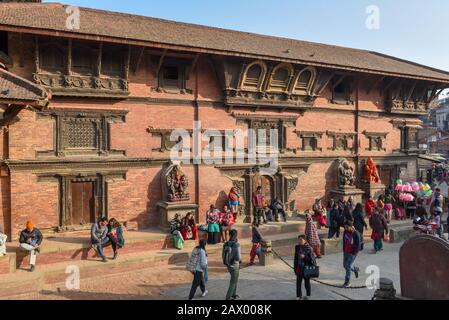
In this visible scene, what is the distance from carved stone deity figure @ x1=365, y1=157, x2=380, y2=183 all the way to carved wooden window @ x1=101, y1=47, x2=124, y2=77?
13537 millimetres

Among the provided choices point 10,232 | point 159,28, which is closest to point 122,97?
point 159,28

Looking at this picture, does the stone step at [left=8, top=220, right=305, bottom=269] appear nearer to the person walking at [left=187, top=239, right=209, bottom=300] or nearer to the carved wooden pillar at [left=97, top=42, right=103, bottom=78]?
the person walking at [left=187, top=239, right=209, bottom=300]

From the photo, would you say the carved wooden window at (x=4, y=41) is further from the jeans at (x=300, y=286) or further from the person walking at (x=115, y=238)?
the jeans at (x=300, y=286)

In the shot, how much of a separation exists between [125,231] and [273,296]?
6.85 metres

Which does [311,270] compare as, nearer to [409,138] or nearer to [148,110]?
[148,110]

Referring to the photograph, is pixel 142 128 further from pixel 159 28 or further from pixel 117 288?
pixel 117 288

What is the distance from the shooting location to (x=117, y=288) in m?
9.87

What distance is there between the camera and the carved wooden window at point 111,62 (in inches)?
511

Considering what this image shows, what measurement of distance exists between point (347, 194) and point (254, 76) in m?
7.66

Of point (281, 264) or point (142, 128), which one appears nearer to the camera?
point (281, 264)

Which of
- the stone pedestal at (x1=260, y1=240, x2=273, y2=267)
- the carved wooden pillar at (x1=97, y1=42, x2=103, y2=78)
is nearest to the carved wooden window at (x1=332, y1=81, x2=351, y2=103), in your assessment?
the stone pedestal at (x1=260, y1=240, x2=273, y2=267)

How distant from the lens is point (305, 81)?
675 inches

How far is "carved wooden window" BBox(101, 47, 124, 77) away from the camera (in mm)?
12984

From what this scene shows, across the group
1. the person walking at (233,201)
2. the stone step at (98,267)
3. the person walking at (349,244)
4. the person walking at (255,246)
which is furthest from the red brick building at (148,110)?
the person walking at (349,244)
